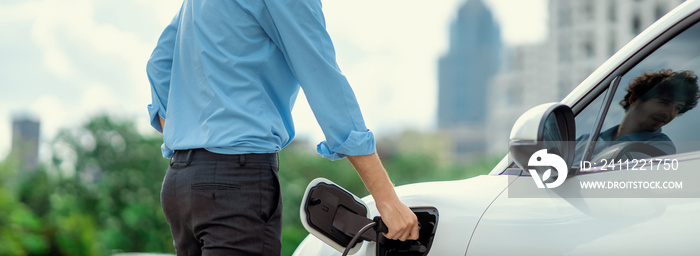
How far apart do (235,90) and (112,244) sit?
38.6m

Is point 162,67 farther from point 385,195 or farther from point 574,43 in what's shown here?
point 574,43

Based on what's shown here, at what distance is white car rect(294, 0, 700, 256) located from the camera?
1605 mm

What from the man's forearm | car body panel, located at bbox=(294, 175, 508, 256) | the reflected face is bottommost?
car body panel, located at bbox=(294, 175, 508, 256)

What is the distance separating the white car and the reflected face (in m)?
0.02

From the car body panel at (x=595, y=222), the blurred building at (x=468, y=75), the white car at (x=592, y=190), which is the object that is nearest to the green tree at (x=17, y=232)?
the white car at (x=592, y=190)

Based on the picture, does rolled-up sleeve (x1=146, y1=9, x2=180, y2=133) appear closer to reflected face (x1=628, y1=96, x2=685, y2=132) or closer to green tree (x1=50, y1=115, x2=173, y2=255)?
reflected face (x1=628, y1=96, x2=685, y2=132)

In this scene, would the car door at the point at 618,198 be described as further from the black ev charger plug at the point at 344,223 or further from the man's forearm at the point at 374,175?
the man's forearm at the point at 374,175

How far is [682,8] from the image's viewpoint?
1.87m

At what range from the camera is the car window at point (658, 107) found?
5.83 feet

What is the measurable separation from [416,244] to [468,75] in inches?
6811

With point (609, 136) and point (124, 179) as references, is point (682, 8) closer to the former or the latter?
point (609, 136)

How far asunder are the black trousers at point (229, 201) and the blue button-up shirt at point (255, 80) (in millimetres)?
35

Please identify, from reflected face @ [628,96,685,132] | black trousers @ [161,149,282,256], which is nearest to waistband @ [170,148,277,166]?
black trousers @ [161,149,282,256]

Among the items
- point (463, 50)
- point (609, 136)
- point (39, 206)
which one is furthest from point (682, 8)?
point (463, 50)
